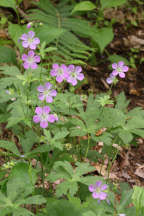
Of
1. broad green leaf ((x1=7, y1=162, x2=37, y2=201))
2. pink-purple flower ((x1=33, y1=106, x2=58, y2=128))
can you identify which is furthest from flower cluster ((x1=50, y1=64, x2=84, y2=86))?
broad green leaf ((x1=7, y1=162, x2=37, y2=201))

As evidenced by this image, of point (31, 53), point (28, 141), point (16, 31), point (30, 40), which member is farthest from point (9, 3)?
point (28, 141)

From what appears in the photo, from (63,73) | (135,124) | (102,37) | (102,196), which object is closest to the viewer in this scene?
(102,196)

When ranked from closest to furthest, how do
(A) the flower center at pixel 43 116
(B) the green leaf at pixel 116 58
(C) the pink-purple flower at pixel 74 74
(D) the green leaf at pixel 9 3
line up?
(A) the flower center at pixel 43 116 → (C) the pink-purple flower at pixel 74 74 → (D) the green leaf at pixel 9 3 → (B) the green leaf at pixel 116 58

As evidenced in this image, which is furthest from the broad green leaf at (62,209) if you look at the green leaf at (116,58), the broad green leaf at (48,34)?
the green leaf at (116,58)

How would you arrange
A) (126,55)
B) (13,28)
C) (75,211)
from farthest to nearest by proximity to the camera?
1. (126,55)
2. (13,28)
3. (75,211)

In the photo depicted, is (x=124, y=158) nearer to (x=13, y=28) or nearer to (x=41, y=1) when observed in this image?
(x=13, y=28)

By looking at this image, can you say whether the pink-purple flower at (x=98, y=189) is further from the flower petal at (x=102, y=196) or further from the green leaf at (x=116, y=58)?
the green leaf at (x=116, y=58)

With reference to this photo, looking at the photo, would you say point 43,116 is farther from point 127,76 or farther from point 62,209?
point 127,76

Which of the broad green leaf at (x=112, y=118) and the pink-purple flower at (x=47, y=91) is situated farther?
the broad green leaf at (x=112, y=118)

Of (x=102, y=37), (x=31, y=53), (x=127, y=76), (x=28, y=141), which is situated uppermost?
(x=31, y=53)

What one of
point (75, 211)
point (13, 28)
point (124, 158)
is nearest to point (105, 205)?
point (75, 211)

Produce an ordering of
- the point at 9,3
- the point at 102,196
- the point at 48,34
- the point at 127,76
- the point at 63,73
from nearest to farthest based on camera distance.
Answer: the point at 102,196 → the point at 63,73 → the point at 48,34 → the point at 9,3 → the point at 127,76
